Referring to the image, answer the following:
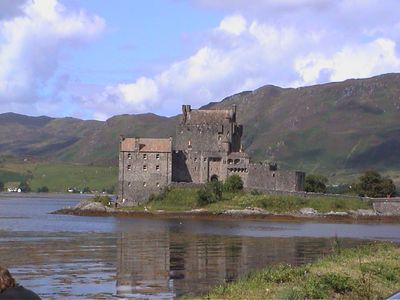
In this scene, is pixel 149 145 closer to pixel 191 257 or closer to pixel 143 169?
pixel 143 169

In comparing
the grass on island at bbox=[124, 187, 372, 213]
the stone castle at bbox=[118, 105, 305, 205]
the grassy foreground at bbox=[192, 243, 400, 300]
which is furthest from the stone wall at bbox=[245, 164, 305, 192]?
the grassy foreground at bbox=[192, 243, 400, 300]

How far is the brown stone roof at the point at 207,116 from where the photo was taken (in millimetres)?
109562

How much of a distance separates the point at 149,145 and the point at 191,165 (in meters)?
5.62

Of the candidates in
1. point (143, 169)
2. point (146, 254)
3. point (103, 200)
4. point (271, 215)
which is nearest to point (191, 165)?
point (143, 169)

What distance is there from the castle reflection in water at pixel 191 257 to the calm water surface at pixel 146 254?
36 mm

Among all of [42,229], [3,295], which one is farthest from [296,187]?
[3,295]

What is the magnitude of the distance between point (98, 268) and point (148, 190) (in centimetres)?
6611

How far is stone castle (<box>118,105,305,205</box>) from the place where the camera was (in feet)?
347

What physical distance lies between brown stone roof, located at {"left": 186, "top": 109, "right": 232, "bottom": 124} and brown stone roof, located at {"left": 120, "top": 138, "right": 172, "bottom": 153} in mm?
4740

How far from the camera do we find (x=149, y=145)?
350 feet

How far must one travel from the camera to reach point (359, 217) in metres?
101

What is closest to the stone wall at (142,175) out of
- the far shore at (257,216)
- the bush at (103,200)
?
the bush at (103,200)

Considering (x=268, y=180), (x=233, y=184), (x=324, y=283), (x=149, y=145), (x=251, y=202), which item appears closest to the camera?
(x=324, y=283)

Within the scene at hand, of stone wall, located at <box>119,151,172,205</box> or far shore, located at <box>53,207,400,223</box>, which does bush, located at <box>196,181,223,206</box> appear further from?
stone wall, located at <box>119,151,172,205</box>
